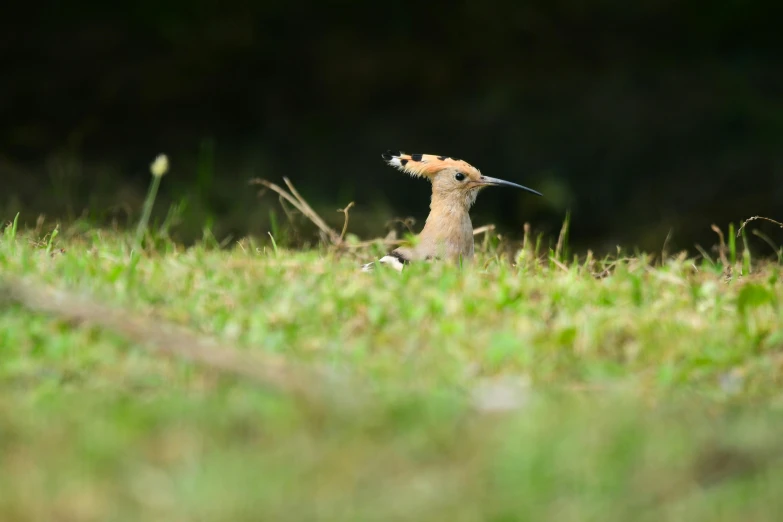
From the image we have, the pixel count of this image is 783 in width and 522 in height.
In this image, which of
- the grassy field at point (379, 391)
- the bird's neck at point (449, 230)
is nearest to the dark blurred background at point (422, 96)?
the bird's neck at point (449, 230)

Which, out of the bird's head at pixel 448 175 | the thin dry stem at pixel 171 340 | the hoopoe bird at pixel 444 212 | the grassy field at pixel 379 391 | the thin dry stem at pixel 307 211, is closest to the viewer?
the grassy field at pixel 379 391

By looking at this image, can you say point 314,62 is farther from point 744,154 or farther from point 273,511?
point 273,511

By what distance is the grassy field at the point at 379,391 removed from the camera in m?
2.54

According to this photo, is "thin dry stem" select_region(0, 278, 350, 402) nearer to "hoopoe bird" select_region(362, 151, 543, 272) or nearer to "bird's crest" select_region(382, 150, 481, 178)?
"hoopoe bird" select_region(362, 151, 543, 272)

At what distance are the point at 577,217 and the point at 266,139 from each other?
2558 millimetres

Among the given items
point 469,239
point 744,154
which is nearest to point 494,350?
point 469,239

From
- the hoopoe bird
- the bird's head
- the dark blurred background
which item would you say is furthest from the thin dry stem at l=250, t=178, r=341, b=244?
the dark blurred background

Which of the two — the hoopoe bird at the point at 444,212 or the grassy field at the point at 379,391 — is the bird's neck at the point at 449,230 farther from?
the grassy field at the point at 379,391

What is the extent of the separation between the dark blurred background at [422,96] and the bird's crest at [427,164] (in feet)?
9.18

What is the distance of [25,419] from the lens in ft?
9.58

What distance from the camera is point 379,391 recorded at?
122 inches

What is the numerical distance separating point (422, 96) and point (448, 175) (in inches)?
153

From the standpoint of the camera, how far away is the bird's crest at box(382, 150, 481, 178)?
18.7 feet

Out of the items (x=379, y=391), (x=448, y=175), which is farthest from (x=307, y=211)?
(x=379, y=391)
